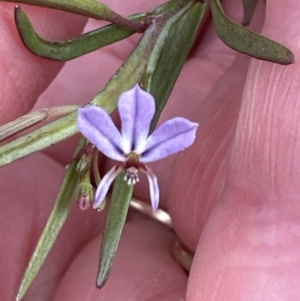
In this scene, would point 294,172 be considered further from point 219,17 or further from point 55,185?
point 55,185

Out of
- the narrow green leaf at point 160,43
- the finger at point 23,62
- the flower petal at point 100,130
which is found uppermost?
the narrow green leaf at point 160,43

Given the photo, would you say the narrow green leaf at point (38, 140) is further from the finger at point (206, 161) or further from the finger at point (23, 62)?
the finger at point (206, 161)

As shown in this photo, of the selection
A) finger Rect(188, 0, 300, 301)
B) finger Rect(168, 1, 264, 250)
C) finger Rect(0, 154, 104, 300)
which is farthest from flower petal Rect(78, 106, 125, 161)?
finger Rect(0, 154, 104, 300)

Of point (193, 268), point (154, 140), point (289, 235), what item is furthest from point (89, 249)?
point (154, 140)

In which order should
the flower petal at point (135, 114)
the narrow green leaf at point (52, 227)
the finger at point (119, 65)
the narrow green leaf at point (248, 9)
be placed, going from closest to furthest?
the flower petal at point (135, 114)
the narrow green leaf at point (52, 227)
the narrow green leaf at point (248, 9)
the finger at point (119, 65)

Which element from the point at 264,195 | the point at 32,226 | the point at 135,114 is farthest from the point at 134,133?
the point at 32,226

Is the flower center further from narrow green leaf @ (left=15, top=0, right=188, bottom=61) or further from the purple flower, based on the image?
narrow green leaf @ (left=15, top=0, right=188, bottom=61)

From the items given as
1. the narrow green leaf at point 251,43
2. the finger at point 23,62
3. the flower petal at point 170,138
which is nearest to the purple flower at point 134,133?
the flower petal at point 170,138
